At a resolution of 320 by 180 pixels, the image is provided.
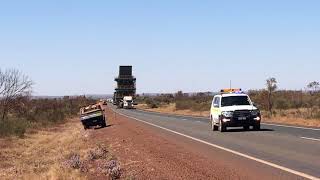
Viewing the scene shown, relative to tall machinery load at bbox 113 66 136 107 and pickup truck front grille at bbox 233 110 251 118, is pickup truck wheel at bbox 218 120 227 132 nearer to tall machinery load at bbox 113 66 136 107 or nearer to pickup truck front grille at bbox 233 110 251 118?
pickup truck front grille at bbox 233 110 251 118

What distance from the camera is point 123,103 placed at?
116750 mm

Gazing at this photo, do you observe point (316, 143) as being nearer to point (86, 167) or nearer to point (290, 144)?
point (290, 144)

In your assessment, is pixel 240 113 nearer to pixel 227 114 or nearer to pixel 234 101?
pixel 227 114

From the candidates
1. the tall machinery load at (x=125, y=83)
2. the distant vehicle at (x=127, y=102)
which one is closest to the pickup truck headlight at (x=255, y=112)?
the tall machinery load at (x=125, y=83)

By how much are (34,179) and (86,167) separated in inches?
84.6

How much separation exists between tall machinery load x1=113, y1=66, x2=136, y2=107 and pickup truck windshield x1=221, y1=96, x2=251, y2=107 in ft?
233

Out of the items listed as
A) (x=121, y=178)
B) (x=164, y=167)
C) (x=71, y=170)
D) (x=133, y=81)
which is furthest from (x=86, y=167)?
(x=133, y=81)

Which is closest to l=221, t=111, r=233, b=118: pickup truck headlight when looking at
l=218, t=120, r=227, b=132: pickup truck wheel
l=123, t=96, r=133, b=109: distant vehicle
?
l=218, t=120, r=227, b=132: pickup truck wheel

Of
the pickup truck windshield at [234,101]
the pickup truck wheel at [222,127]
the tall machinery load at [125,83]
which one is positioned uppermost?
the tall machinery load at [125,83]

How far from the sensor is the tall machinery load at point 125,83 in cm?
10400

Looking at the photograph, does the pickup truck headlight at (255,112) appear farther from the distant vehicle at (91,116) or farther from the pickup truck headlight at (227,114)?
the distant vehicle at (91,116)

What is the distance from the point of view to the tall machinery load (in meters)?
104

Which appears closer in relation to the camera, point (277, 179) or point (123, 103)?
point (277, 179)

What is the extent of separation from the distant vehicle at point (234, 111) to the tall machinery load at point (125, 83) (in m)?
70.7
